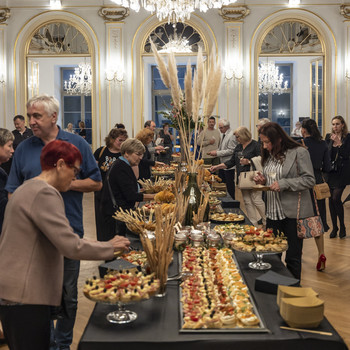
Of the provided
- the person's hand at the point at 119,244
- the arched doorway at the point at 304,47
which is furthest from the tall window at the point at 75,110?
the person's hand at the point at 119,244

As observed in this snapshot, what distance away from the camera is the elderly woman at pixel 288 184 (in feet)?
13.3

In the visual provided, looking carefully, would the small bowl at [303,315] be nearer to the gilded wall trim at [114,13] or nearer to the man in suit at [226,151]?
the man in suit at [226,151]

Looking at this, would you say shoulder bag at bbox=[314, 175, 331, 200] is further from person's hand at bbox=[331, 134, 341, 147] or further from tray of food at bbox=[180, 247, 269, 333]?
tray of food at bbox=[180, 247, 269, 333]

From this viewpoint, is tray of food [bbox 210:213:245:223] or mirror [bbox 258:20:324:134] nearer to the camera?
tray of food [bbox 210:213:245:223]

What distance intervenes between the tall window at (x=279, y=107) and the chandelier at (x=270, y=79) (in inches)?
7.0

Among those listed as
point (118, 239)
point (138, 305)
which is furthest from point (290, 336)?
point (118, 239)

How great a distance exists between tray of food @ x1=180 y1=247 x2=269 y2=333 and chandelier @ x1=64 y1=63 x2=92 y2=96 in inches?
543

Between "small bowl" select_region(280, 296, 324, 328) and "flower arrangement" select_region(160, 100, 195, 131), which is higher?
"flower arrangement" select_region(160, 100, 195, 131)

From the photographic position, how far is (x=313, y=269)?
5535mm

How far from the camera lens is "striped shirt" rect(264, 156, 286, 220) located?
164 inches

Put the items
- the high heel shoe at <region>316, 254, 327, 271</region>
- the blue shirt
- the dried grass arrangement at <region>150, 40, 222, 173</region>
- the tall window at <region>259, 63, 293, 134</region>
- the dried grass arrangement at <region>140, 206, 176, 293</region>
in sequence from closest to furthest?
1. the dried grass arrangement at <region>140, 206, 176, 293</region>
2. the blue shirt
3. the dried grass arrangement at <region>150, 40, 222, 173</region>
4. the high heel shoe at <region>316, 254, 327, 271</region>
5. the tall window at <region>259, 63, 293, 134</region>

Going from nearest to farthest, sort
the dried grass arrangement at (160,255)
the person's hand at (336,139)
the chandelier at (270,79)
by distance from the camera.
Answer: the dried grass arrangement at (160,255), the person's hand at (336,139), the chandelier at (270,79)

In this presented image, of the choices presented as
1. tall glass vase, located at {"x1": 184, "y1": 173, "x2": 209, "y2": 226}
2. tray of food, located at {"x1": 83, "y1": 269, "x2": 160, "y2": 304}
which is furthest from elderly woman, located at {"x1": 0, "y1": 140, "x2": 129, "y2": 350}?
tall glass vase, located at {"x1": 184, "y1": 173, "x2": 209, "y2": 226}

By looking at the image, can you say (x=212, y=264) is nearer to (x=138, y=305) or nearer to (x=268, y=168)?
(x=138, y=305)
